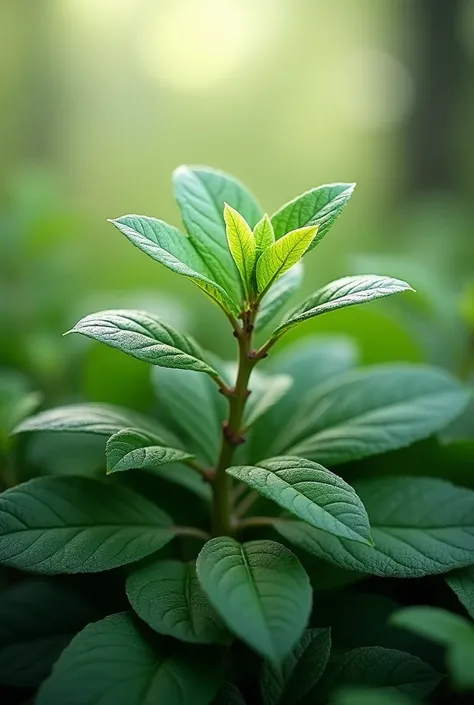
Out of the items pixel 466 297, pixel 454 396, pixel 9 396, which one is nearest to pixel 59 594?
pixel 9 396

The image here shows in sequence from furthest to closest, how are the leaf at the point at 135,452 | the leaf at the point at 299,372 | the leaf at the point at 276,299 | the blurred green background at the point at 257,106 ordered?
the blurred green background at the point at 257,106, the leaf at the point at 299,372, the leaf at the point at 276,299, the leaf at the point at 135,452

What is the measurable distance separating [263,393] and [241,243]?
195 millimetres

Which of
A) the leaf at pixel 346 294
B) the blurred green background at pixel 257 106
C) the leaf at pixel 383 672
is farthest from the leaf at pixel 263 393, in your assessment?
the blurred green background at pixel 257 106

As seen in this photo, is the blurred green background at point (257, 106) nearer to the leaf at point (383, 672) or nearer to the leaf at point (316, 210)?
the leaf at point (316, 210)

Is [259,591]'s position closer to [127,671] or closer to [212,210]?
[127,671]

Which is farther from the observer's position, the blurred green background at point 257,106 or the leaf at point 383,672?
the blurred green background at point 257,106

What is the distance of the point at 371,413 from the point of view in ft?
2.23

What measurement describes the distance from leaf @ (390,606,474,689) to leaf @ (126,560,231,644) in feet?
0.47

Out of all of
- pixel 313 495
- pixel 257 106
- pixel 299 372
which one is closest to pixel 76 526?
pixel 313 495

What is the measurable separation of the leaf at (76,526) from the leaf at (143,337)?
6.3 inches

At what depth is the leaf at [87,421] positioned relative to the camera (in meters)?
0.57

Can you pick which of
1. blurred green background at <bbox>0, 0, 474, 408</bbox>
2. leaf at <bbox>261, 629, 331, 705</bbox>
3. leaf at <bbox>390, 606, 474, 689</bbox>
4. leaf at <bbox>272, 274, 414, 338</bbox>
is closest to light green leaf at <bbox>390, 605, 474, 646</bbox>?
leaf at <bbox>390, 606, 474, 689</bbox>

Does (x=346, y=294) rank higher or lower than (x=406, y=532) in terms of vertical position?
higher

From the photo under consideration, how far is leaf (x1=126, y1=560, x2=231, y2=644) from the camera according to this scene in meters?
0.50
